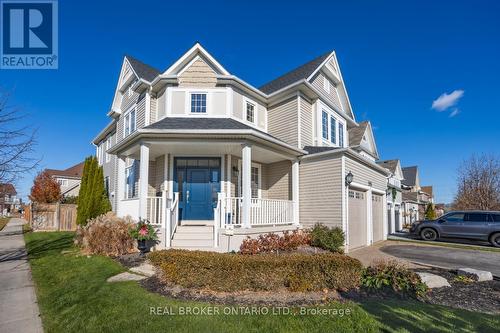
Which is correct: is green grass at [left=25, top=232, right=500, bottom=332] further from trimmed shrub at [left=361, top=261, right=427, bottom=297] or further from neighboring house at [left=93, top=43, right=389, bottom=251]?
neighboring house at [left=93, top=43, right=389, bottom=251]

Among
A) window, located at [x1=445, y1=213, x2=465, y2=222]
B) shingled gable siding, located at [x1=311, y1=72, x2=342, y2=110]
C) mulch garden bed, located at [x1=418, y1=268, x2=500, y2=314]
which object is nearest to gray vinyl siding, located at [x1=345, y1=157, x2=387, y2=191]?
window, located at [x1=445, y1=213, x2=465, y2=222]

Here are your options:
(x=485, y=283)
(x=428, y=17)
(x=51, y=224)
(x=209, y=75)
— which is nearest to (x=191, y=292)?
(x=485, y=283)

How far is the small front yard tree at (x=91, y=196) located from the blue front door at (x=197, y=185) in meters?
6.59

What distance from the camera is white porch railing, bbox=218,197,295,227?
30.6 ft

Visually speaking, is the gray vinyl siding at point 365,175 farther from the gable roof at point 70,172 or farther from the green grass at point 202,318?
the gable roof at point 70,172

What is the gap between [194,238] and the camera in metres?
9.48

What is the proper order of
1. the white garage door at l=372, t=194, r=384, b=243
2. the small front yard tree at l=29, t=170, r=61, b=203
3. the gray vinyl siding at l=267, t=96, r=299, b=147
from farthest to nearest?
1. the small front yard tree at l=29, t=170, r=61, b=203
2. the white garage door at l=372, t=194, r=384, b=243
3. the gray vinyl siding at l=267, t=96, r=299, b=147

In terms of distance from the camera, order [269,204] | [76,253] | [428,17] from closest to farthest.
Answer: [76,253], [269,204], [428,17]

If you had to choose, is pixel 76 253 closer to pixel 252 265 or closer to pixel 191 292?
pixel 191 292

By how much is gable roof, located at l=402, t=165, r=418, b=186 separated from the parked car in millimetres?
28707

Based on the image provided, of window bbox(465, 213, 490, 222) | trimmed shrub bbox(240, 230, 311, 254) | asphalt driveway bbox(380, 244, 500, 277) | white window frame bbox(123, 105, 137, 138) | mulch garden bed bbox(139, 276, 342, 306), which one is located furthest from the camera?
window bbox(465, 213, 490, 222)

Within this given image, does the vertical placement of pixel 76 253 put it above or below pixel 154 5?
below

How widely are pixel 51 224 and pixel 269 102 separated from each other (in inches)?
675

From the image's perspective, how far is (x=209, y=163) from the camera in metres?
11.5
